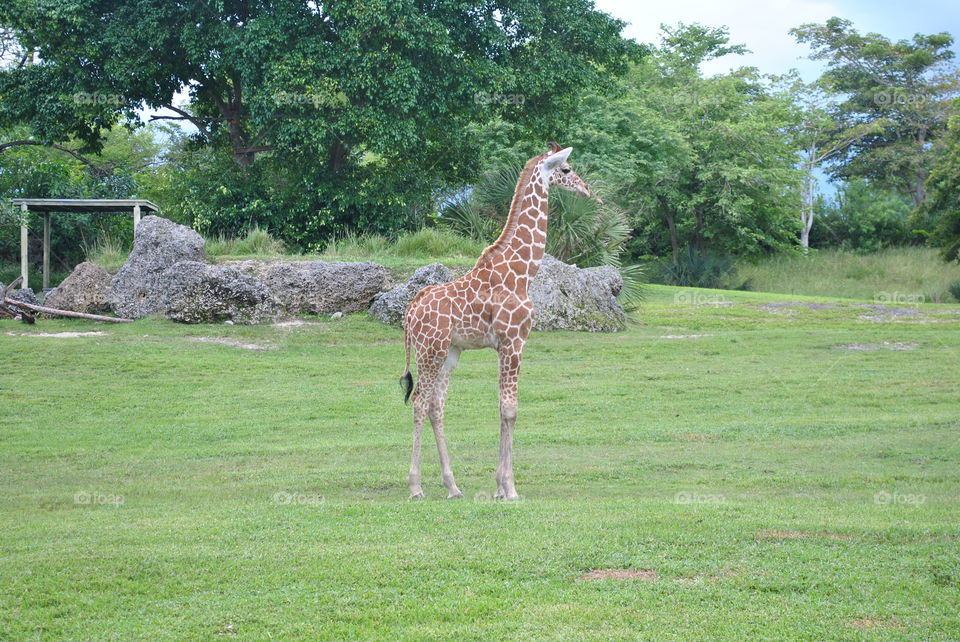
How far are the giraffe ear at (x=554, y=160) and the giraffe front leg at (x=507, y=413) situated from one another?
2.11 metres

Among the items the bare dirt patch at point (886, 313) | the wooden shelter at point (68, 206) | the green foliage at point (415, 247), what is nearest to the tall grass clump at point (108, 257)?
the wooden shelter at point (68, 206)

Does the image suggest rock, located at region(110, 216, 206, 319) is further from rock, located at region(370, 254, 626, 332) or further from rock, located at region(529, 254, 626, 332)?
rock, located at region(529, 254, 626, 332)

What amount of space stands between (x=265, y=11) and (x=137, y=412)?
17.6m

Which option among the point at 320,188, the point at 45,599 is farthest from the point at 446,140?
the point at 45,599

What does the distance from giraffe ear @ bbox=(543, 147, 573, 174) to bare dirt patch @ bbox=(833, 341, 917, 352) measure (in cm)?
1454

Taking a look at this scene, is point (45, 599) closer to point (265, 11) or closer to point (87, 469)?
point (87, 469)

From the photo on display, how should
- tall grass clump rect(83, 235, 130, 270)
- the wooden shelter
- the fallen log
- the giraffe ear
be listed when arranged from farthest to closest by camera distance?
the wooden shelter, tall grass clump rect(83, 235, 130, 270), the fallen log, the giraffe ear

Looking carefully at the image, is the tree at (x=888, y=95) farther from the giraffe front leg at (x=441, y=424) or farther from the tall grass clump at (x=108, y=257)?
the giraffe front leg at (x=441, y=424)

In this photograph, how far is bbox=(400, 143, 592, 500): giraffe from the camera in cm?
1055

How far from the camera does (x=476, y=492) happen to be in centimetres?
1123

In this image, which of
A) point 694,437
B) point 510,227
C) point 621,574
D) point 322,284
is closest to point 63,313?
point 322,284

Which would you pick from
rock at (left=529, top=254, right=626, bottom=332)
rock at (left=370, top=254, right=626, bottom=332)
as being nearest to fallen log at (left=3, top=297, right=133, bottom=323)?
rock at (left=370, top=254, right=626, bottom=332)

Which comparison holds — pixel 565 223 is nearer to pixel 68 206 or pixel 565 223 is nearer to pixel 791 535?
pixel 68 206

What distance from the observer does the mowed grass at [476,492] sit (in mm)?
6922
